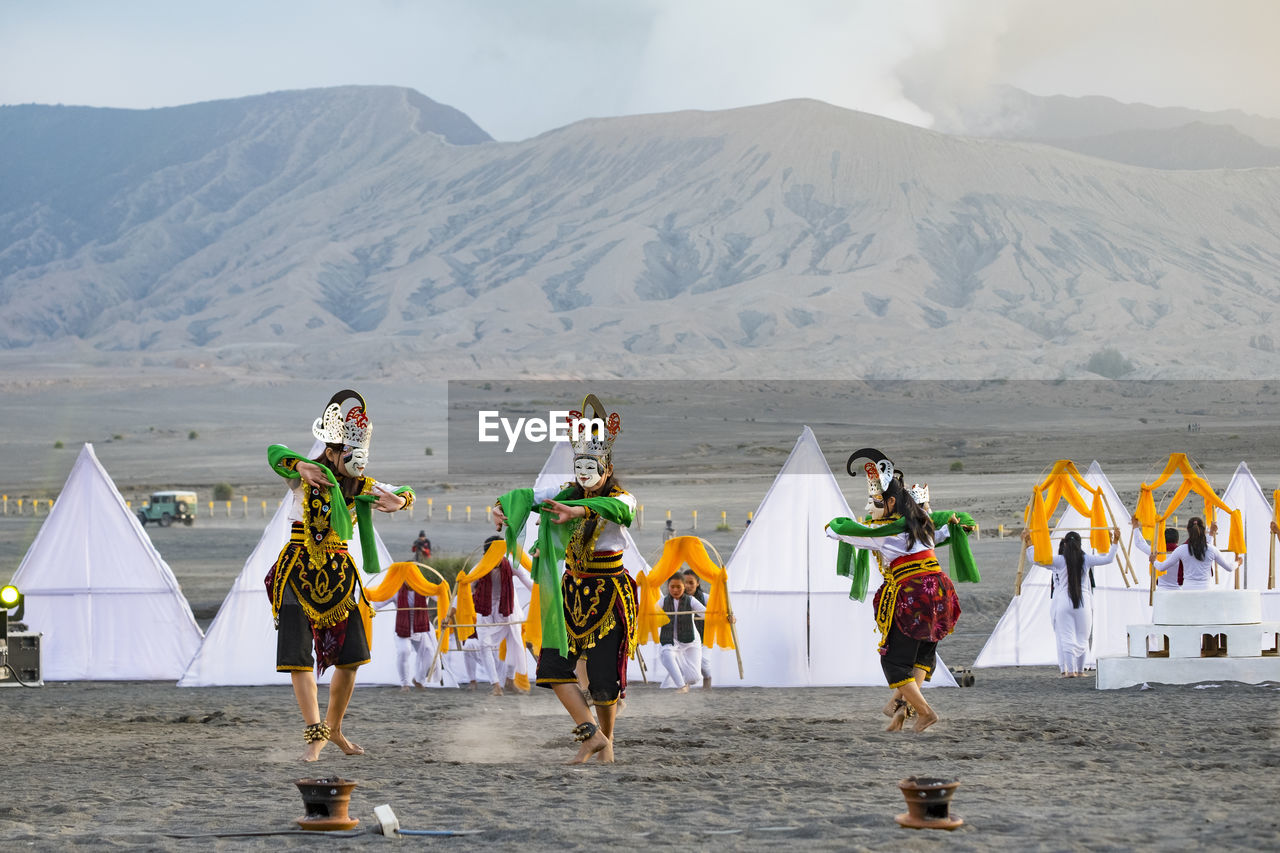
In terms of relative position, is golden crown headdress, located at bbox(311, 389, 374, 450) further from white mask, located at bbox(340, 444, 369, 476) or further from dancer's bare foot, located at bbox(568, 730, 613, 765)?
dancer's bare foot, located at bbox(568, 730, 613, 765)

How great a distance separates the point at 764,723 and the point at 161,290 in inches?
7355

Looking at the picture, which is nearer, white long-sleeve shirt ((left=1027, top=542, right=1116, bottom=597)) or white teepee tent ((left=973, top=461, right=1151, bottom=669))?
white long-sleeve shirt ((left=1027, top=542, right=1116, bottom=597))

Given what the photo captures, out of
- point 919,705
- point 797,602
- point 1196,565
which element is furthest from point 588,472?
point 1196,565

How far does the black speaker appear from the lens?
1543 centimetres

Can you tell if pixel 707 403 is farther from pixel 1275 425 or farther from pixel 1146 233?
pixel 1146 233

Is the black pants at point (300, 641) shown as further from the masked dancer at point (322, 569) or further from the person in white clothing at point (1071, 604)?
the person in white clothing at point (1071, 604)

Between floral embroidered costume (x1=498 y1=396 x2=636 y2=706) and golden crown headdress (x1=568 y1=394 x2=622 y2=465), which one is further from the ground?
golden crown headdress (x1=568 y1=394 x2=622 y2=465)

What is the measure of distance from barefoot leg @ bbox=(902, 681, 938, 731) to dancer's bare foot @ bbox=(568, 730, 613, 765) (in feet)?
7.98

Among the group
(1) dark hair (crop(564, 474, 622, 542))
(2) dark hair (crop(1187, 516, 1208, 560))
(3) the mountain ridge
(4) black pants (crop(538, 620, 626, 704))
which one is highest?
(3) the mountain ridge

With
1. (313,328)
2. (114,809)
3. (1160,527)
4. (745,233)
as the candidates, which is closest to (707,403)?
(313,328)

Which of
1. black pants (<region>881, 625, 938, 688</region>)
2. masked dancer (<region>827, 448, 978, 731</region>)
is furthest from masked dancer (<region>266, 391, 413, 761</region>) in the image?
black pants (<region>881, 625, 938, 688</region>)

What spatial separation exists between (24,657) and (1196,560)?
10026 mm

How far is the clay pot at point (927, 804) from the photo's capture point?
668 cm

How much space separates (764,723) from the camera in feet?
37.9
